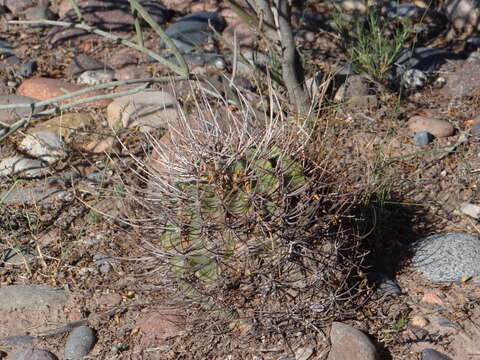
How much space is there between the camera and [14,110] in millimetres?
4762

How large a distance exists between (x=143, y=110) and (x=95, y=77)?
0.82 m

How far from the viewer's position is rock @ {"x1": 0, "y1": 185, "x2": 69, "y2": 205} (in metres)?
4.05

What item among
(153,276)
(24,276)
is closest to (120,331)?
(153,276)

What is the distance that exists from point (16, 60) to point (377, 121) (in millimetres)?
2977

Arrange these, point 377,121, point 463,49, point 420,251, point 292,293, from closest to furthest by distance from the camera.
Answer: point 292,293, point 420,251, point 377,121, point 463,49

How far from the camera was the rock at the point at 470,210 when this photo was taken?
11.9 ft

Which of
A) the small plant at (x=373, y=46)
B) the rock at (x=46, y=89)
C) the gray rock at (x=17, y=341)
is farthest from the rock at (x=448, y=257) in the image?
the rock at (x=46, y=89)

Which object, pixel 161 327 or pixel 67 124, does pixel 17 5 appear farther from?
pixel 161 327

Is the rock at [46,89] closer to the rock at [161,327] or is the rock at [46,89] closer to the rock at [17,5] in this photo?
the rock at [17,5]

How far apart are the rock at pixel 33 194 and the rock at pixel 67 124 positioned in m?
0.53

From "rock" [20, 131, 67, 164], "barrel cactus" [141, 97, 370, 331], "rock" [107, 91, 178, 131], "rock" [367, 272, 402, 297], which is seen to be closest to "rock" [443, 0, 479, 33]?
"rock" [107, 91, 178, 131]

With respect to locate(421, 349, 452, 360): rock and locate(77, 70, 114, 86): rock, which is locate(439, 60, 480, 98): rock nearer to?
locate(421, 349, 452, 360): rock

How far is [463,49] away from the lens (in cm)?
→ 507

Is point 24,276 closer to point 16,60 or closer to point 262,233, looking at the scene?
point 262,233
